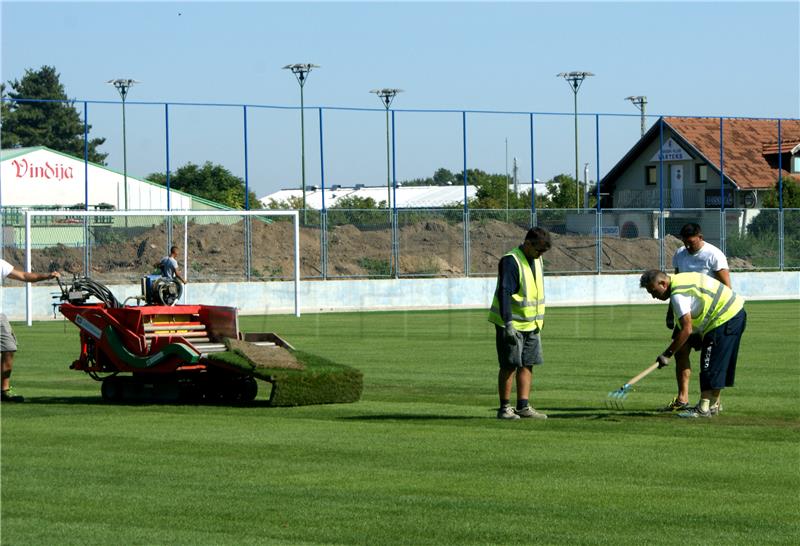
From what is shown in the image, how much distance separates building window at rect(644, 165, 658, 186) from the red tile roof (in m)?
3.51

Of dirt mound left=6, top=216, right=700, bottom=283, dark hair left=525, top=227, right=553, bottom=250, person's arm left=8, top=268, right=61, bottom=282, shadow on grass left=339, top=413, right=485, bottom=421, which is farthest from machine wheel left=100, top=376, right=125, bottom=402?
dirt mound left=6, top=216, right=700, bottom=283

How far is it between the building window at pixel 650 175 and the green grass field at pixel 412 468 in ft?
210

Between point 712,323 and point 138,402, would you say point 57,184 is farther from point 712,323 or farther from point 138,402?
point 712,323

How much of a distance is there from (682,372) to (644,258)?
37.2 metres

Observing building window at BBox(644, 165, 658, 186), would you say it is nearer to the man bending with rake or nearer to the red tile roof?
the red tile roof

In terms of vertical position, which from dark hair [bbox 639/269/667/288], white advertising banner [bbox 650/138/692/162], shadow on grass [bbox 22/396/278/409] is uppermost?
white advertising banner [bbox 650/138/692/162]

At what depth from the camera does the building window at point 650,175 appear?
3231 inches

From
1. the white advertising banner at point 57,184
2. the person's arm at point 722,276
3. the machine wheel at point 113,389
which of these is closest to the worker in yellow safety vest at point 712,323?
the person's arm at point 722,276

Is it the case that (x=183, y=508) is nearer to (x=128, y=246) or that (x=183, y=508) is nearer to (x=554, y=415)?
(x=554, y=415)

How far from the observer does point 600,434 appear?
42.1 feet

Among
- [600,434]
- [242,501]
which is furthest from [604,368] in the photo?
[242,501]

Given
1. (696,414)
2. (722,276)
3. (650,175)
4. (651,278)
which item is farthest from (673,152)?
(651,278)

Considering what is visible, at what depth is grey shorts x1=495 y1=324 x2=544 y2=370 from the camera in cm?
1399

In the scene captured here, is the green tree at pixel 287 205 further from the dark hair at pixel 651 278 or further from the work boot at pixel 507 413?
the dark hair at pixel 651 278
